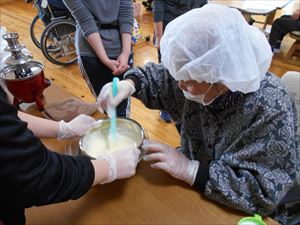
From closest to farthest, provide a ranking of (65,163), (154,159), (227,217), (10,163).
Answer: (10,163) → (65,163) → (227,217) → (154,159)

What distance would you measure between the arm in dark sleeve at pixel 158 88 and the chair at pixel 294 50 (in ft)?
8.24

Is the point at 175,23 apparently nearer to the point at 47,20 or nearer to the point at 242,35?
the point at 242,35

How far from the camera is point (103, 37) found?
1380 mm

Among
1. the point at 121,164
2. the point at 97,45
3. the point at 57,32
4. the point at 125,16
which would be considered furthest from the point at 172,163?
the point at 57,32

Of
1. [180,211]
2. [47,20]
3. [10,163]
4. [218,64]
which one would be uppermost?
[218,64]

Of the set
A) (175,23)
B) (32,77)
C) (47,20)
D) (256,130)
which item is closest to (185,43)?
(175,23)

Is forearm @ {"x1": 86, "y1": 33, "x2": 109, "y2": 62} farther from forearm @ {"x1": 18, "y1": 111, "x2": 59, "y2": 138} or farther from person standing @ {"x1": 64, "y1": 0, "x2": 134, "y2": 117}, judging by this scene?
forearm @ {"x1": 18, "y1": 111, "x2": 59, "y2": 138}

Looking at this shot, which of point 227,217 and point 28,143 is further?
point 227,217

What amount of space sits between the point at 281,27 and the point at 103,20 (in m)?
2.45

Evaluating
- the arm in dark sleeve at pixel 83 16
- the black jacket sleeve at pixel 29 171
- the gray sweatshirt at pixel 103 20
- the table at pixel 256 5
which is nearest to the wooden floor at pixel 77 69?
the table at pixel 256 5

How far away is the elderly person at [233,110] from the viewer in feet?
2.19

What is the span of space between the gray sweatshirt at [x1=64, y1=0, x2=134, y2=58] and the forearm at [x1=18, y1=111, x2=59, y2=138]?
568mm

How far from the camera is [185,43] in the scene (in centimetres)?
68

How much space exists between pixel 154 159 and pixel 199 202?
0.59ft
